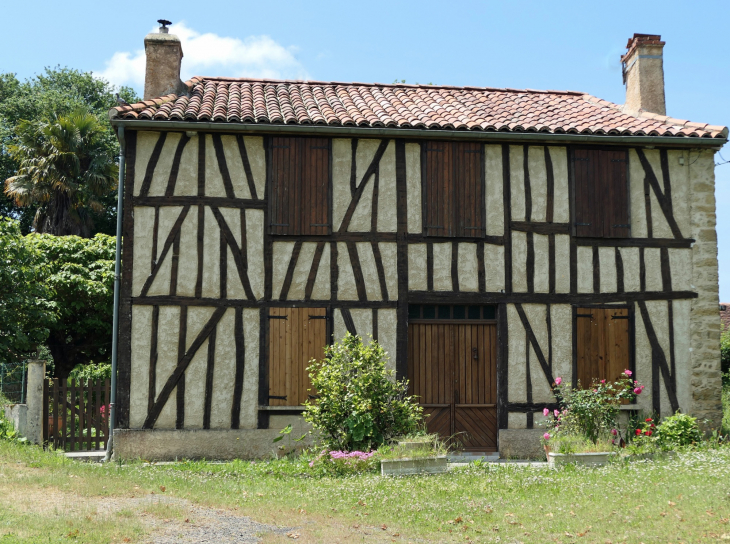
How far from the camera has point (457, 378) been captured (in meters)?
10.9

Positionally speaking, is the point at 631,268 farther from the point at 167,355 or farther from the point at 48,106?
the point at 48,106

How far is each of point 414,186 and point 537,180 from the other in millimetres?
2031

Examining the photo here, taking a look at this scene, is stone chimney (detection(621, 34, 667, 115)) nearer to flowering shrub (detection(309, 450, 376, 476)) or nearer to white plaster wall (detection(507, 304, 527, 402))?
white plaster wall (detection(507, 304, 527, 402))

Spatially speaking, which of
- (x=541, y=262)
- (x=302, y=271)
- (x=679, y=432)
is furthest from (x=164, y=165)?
(x=679, y=432)

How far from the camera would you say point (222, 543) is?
5.81 meters

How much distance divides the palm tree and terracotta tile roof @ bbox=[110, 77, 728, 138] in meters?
9.17

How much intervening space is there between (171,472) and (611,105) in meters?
10.6

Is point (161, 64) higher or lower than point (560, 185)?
higher

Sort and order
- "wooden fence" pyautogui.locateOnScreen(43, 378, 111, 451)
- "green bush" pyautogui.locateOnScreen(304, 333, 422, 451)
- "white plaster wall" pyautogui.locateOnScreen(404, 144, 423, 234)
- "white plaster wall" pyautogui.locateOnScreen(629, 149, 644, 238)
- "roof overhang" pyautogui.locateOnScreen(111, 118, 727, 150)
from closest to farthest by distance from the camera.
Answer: "green bush" pyautogui.locateOnScreen(304, 333, 422, 451) → "roof overhang" pyautogui.locateOnScreen(111, 118, 727, 150) → "wooden fence" pyautogui.locateOnScreen(43, 378, 111, 451) → "white plaster wall" pyautogui.locateOnScreen(404, 144, 423, 234) → "white plaster wall" pyautogui.locateOnScreen(629, 149, 644, 238)

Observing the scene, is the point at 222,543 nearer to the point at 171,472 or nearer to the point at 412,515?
the point at 412,515

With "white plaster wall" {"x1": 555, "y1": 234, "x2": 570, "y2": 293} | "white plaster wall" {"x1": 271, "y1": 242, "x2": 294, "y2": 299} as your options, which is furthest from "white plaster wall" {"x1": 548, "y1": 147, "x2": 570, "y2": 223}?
"white plaster wall" {"x1": 271, "y1": 242, "x2": 294, "y2": 299}

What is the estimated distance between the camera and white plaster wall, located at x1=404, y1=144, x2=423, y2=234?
35.6 ft

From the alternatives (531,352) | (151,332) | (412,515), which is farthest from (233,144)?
(412,515)

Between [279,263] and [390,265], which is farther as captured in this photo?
[390,265]
